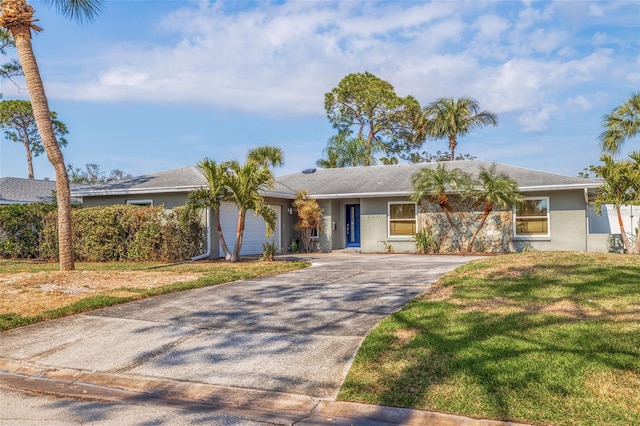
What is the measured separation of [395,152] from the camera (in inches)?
1604

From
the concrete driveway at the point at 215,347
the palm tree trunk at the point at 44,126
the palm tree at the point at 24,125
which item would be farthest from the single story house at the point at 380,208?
the palm tree at the point at 24,125

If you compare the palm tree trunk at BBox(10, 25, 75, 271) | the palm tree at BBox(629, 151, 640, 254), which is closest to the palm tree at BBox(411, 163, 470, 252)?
the palm tree at BBox(629, 151, 640, 254)

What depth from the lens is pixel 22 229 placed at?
1919 centimetres

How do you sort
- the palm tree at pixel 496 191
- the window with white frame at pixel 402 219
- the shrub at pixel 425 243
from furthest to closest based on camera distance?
1. the window with white frame at pixel 402 219
2. the shrub at pixel 425 243
3. the palm tree at pixel 496 191

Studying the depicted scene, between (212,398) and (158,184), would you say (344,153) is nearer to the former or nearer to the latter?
(158,184)

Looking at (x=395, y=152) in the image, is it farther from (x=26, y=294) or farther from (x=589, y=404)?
(x=589, y=404)

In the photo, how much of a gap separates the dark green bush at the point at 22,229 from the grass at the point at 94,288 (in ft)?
17.9

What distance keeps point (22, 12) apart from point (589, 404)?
46.2ft

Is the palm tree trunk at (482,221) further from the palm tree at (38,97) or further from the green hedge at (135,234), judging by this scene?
the palm tree at (38,97)

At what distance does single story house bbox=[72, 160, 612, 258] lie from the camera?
709 inches

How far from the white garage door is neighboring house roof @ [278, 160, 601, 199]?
2.56 meters

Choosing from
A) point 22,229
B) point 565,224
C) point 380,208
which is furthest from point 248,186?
point 565,224

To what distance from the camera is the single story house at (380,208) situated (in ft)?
59.1

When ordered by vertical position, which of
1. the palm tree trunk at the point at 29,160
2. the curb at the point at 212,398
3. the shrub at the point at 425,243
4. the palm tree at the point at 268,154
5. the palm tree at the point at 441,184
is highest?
the palm tree trunk at the point at 29,160
